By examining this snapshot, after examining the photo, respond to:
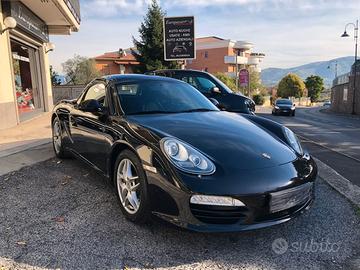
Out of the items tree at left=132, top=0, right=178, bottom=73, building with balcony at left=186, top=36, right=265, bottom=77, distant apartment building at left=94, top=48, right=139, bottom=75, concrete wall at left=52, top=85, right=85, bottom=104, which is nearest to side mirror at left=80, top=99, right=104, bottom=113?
concrete wall at left=52, top=85, right=85, bottom=104

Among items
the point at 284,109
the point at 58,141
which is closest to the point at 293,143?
the point at 58,141

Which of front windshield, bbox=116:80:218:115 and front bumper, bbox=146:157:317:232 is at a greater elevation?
front windshield, bbox=116:80:218:115

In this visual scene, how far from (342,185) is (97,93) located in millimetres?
3216

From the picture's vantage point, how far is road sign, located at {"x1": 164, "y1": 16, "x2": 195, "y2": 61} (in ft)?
52.8

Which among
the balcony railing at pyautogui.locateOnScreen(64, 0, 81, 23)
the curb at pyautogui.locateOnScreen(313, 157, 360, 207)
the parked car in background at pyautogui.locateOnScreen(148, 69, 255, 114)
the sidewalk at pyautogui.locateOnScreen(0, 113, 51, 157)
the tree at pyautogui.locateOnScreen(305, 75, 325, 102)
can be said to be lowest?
the tree at pyautogui.locateOnScreen(305, 75, 325, 102)

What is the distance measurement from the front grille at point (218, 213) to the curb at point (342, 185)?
173 centimetres

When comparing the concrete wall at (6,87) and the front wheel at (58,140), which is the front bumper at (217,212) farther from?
the concrete wall at (6,87)

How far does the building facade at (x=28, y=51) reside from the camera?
10172 millimetres

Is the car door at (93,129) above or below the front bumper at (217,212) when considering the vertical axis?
above

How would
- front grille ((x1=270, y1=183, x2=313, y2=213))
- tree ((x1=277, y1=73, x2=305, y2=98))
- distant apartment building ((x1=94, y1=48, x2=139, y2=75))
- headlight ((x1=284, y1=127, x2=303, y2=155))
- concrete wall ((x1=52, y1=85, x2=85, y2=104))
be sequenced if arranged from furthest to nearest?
tree ((x1=277, y1=73, x2=305, y2=98)), distant apartment building ((x1=94, y1=48, x2=139, y2=75)), concrete wall ((x1=52, y1=85, x2=85, y2=104)), headlight ((x1=284, y1=127, x2=303, y2=155)), front grille ((x1=270, y1=183, x2=313, y2=213))

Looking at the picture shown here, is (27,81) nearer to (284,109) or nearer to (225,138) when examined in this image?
(225,138)

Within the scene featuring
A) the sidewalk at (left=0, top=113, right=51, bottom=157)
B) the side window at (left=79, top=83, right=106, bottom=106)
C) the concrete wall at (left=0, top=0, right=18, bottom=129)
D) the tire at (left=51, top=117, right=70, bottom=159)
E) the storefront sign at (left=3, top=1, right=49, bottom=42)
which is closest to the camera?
the side window at (left=79, top=83, right=106, bottom=106)

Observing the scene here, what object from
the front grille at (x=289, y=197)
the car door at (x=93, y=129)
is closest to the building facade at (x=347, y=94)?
the car door at (x=93, y=129)

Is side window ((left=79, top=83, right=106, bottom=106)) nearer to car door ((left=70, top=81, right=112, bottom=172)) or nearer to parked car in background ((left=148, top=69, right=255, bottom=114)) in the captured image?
car door ((left=70, top=81, right=112, bottom=172))
